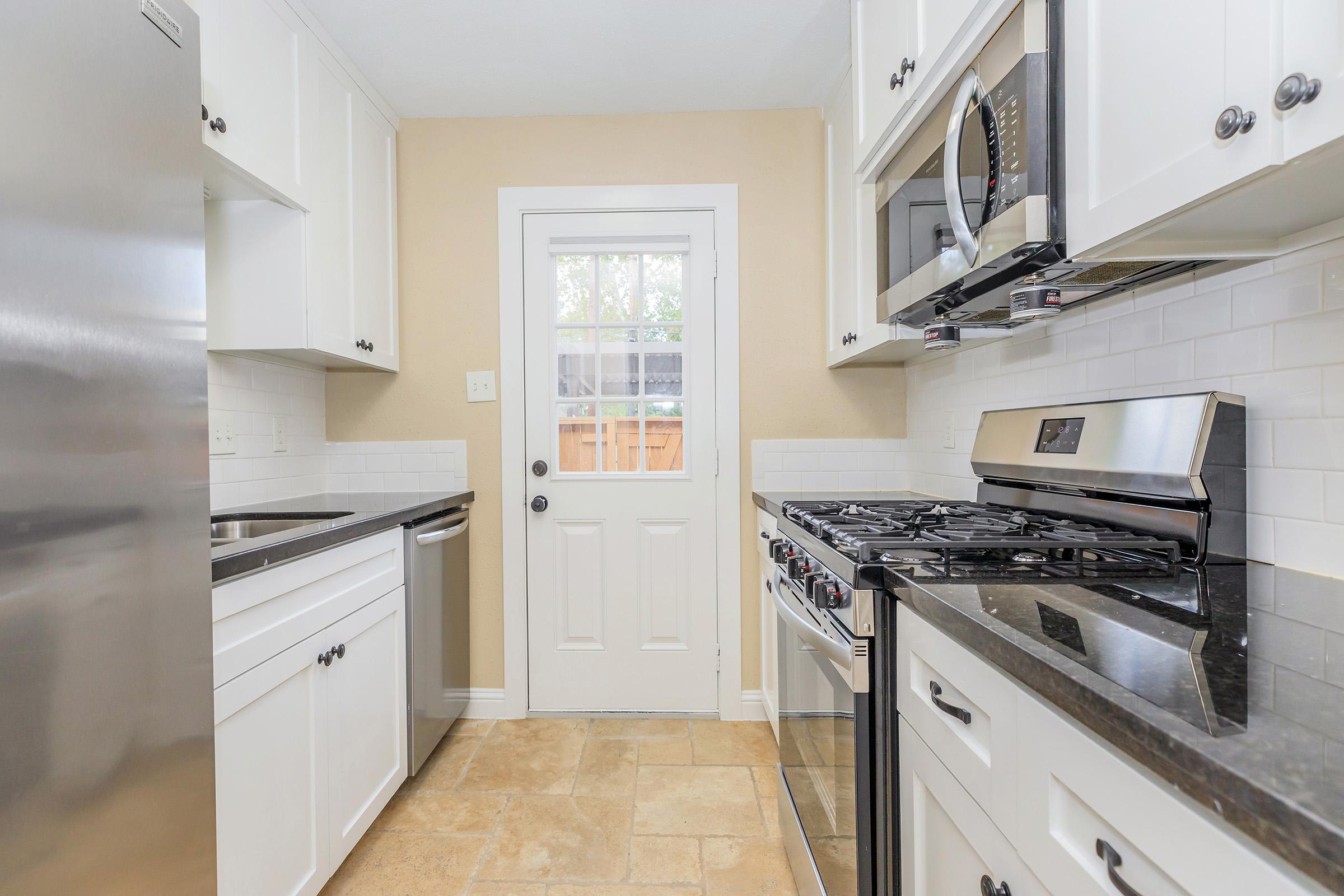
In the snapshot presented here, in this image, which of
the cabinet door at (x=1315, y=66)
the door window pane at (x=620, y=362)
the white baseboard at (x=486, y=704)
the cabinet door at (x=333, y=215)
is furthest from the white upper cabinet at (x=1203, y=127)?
the white baseboard at (x=486, y=704)

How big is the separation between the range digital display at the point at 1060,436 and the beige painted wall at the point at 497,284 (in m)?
1.11

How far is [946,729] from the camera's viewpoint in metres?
0.83

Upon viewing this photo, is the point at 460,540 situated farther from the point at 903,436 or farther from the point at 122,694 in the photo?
the point at 903,436

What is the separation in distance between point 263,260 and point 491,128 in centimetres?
112

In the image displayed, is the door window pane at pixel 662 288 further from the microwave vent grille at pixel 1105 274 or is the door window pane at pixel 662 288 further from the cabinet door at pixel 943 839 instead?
the cabinet door at pixel 943 839

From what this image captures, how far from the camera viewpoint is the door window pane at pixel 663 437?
2.59m

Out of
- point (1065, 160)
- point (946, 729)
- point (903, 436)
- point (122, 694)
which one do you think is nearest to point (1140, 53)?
point (1065, 160)

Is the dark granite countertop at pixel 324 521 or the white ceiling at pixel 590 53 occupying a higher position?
the white ceiling at pixel 590 53

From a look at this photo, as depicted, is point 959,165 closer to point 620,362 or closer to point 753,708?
point 620,362

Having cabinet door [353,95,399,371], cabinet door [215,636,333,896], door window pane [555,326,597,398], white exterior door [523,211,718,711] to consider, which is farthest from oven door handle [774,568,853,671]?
cabinet door [353,95,399,371]

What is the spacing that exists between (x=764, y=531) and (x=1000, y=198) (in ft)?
4.62

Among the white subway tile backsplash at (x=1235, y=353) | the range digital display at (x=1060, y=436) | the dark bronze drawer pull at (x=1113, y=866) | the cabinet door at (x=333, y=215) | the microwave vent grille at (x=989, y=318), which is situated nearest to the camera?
the dark bronze drawer pull at (x=1113, y=866)

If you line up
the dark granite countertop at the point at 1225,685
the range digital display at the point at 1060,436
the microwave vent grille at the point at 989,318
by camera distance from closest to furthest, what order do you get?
the dark granite countertop at the point at 1225,685 → the range digital display at the point at 1060,436 → the microwave vent grille at the point at 989,318

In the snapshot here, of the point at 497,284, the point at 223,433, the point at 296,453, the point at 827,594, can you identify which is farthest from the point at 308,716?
the point at 497,284
